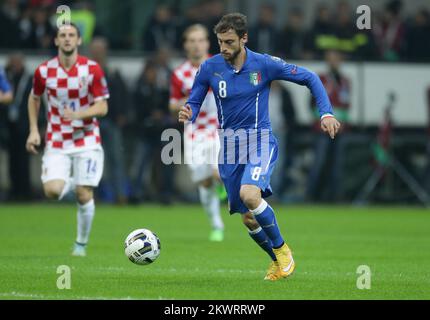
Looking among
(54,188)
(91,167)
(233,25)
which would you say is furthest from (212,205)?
(233,25)

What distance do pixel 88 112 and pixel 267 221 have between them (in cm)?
322

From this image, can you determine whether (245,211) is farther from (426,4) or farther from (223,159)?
(426,4)

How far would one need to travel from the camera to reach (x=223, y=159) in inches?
413

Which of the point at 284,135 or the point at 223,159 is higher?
the point at 223,159

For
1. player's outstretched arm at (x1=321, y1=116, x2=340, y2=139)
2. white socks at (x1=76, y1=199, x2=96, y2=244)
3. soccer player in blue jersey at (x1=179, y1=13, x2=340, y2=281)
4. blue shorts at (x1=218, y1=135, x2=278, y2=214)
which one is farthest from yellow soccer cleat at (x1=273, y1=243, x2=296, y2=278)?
white socks at (x1=76, y1=199, x2=96, y2=244)

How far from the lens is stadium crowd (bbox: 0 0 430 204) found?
21.5 meters

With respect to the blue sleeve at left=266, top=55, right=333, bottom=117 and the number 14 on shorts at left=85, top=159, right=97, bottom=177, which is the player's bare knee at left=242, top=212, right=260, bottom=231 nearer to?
the blue sleeve at left=266, top=55, right=333, bottom=117

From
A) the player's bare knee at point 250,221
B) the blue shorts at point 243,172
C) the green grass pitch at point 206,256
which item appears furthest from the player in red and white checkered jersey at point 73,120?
the player's bare knee at point 250,221

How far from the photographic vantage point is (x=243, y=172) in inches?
405

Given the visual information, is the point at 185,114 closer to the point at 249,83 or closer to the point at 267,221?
the point at 249,83

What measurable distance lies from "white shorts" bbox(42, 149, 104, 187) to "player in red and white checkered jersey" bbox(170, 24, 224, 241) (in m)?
2.90

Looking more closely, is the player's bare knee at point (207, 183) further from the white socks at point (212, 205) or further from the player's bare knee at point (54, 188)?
the player's bare knee at point (54, 188)
